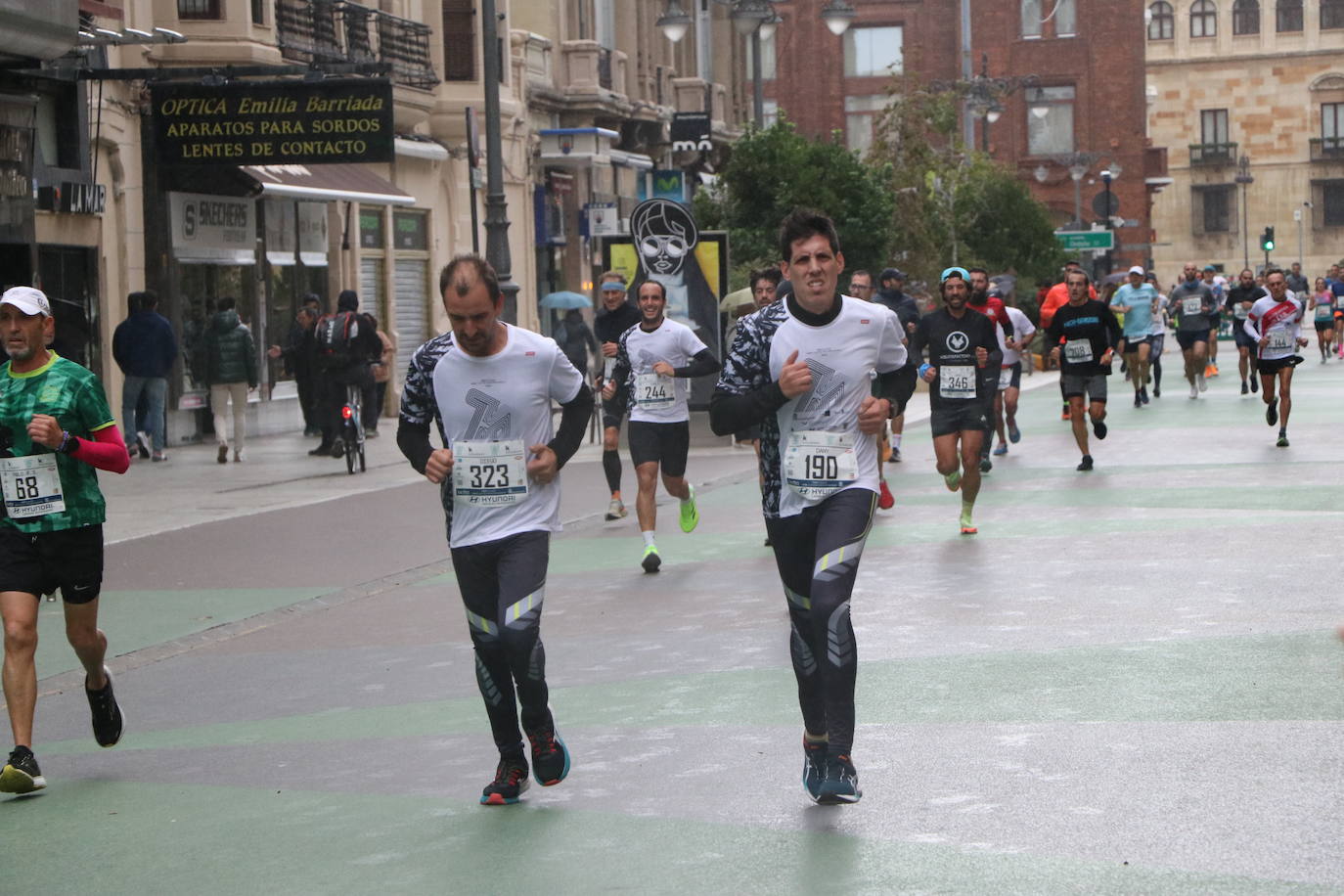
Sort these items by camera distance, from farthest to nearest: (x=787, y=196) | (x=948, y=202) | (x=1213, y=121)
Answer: (x=1213, y=121), (x=948, y=202), (x=787, y=196)

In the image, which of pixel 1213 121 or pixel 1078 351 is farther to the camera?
pixel 1213 121

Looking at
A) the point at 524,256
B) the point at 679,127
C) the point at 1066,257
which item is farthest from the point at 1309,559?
the point at 1066,257

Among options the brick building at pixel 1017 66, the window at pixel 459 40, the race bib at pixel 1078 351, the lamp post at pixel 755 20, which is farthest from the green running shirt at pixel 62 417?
the brick building at pixel 1017 66

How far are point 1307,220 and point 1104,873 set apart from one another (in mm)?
111019

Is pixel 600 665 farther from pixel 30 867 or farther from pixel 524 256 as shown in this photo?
pixel 524 256

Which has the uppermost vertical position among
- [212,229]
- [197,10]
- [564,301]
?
[197,10]

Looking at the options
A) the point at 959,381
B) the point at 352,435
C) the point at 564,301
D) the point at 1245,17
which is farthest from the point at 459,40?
the point at 1245,17

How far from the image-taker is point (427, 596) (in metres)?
12.8

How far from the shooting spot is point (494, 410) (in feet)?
23.0

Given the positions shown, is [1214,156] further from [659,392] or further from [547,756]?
[547,756]

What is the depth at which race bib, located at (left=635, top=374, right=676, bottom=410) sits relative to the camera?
46.9 feet

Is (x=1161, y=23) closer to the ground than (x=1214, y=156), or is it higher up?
higher up

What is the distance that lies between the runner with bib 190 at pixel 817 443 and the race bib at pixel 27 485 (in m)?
2.44

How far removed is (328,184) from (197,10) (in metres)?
3.23
